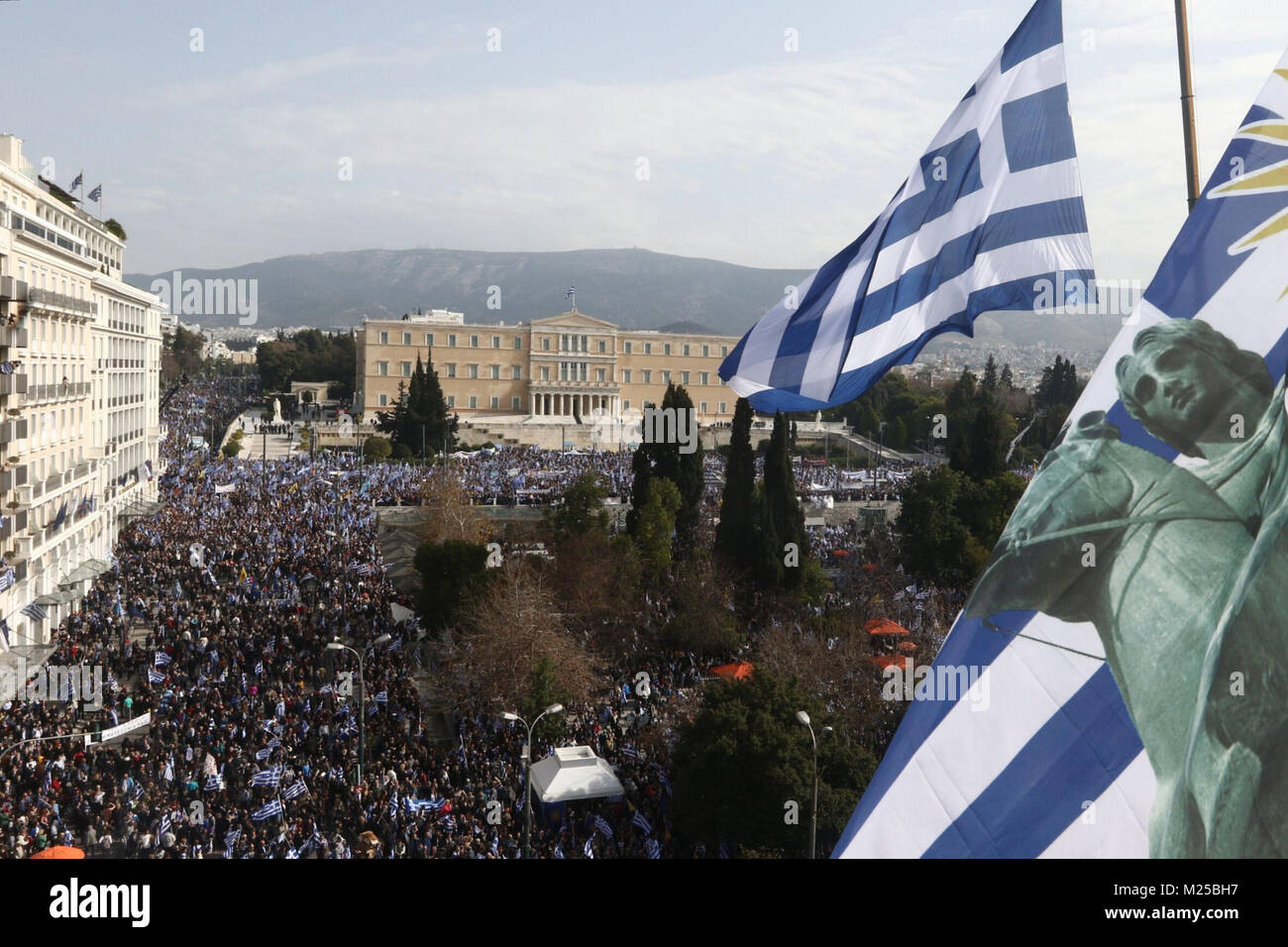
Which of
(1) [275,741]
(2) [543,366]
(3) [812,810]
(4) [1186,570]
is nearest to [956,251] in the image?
(4) [1186,570]

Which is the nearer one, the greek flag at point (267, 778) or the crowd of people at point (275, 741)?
the crowd of people at point (275, 741)

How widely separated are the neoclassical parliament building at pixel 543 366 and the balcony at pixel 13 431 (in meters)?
54.1

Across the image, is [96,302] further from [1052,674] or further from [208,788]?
[1052,674]

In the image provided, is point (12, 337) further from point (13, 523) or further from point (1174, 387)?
point (1174, 387)

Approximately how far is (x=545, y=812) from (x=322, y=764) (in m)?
3.03

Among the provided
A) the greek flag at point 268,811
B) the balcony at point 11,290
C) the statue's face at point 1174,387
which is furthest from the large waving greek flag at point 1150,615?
the balcony at point 11,290

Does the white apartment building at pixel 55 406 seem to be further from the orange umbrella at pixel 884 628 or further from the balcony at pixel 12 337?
the orange umbrella at pixel 884 628

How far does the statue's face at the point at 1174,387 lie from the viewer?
10.3 ft

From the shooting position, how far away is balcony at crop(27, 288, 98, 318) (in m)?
21.2

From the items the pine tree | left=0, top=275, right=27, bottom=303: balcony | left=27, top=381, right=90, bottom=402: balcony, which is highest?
left=0, top=275, right=27, bottom=303: balcony

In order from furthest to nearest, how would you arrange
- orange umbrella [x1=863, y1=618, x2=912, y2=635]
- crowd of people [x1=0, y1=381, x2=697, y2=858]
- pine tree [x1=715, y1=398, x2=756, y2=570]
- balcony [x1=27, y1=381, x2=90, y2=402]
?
pine tree [x1=715, y1=398, x2=756, y2=570], balcony [x1=27, y1=381, x2=90, y2=402], orange umbrella [x1=863, y1=618, x2=912, y2=635], crowd of people [x1=0, y1=381, x2=697, y2=858]

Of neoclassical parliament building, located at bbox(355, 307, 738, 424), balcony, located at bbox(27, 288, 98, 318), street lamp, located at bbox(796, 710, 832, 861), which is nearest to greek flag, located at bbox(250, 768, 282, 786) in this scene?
street lamp, located at bbox(796, 710, 832, 861)

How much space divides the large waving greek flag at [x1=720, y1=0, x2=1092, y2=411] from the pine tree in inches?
741

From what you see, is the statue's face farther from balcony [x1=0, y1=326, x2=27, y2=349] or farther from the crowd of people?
balcony [x1=0, y1=326, x2=27, y2=349]
